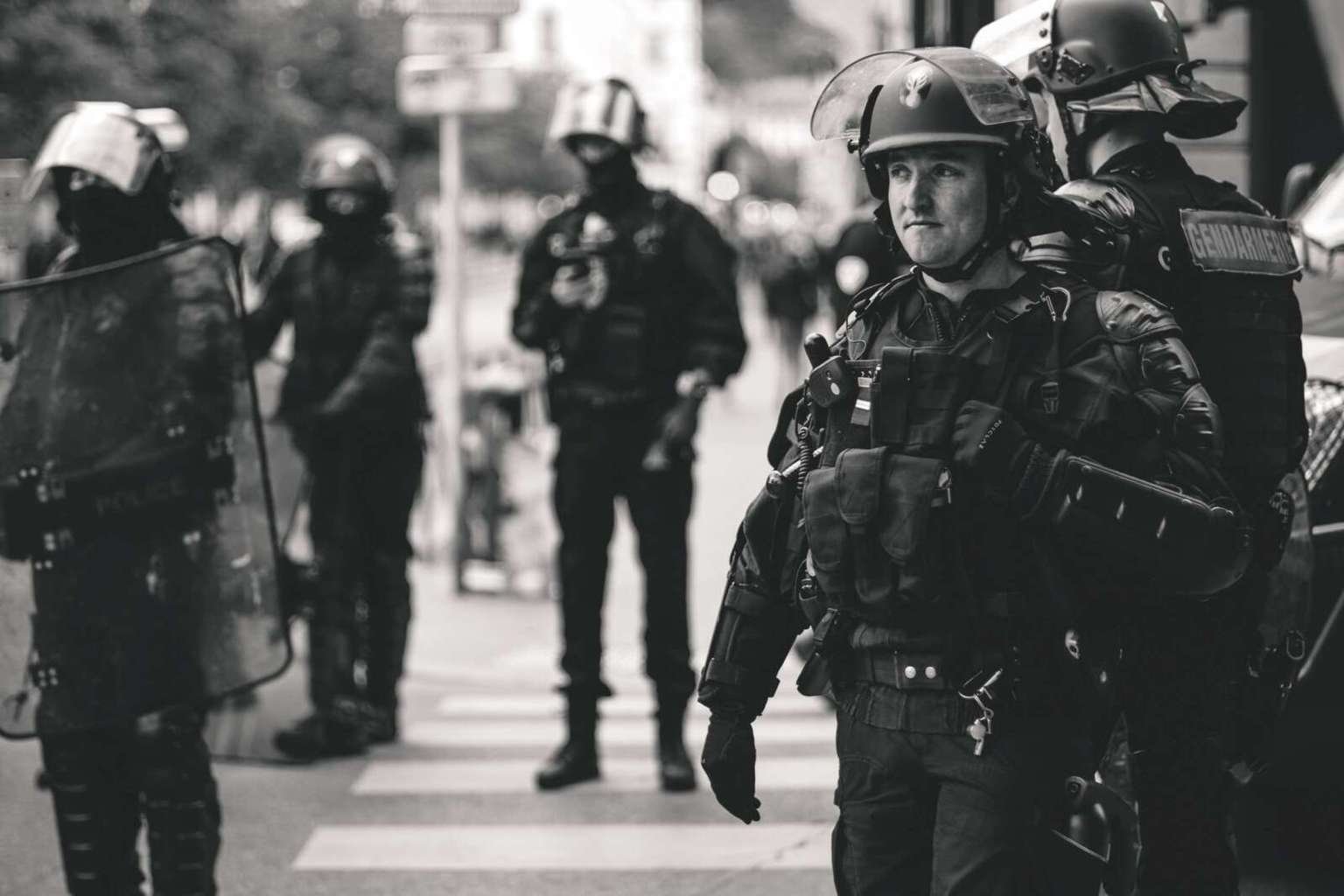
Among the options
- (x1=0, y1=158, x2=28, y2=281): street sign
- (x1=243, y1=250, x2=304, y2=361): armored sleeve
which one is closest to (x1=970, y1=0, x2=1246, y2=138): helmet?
(x1=0, y1=158, x2=28, y2=281): street sign

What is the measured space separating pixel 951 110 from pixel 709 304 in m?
3.08

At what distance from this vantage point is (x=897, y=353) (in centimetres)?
291

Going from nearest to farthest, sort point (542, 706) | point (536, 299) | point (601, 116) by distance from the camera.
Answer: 1. point (601, 116)
2. point (536, 299)
3. point (542, 706)

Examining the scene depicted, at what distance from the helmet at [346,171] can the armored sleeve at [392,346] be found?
28cm

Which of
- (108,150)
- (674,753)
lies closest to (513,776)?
(674,753)

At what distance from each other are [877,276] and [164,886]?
4.03 meters

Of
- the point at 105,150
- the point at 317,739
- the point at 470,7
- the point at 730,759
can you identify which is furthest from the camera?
the point at 470,7

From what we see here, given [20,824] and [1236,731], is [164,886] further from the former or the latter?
[1236,731]

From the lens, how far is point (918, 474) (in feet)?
9.34

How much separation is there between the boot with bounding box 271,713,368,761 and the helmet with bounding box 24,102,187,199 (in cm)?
257

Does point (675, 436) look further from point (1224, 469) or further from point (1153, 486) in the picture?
point (1153, 486)

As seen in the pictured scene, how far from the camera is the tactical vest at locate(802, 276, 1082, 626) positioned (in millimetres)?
2852

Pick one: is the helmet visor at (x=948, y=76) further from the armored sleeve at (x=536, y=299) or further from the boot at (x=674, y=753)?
the boot at (x=674, y=753)

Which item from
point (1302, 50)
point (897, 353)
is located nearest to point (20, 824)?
point (897, 353)
